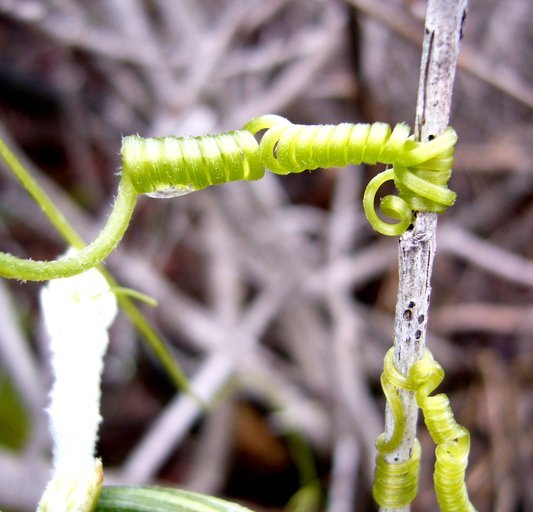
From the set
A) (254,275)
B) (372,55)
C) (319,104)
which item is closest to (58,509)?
(254,275)

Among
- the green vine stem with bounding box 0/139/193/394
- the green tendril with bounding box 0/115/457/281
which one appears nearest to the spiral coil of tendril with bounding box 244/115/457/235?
the green tendril with bounding box 0/115/457/281

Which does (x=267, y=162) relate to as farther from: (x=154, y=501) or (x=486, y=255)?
(x=486, y=255)

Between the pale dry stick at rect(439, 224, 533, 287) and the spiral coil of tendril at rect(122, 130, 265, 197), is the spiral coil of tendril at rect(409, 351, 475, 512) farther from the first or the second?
the pale dry stick at rect(439, 224, 533, 287)

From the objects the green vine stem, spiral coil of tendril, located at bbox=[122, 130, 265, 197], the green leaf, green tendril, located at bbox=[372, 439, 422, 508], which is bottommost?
the green leaf

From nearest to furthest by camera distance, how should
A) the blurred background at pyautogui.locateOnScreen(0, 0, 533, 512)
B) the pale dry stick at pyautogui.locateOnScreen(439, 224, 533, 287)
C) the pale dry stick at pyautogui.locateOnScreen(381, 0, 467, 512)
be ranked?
the pale dry stick at pyautogui.locateOnScreen(381, 0, 467, 512), the blurred background at pyautogui.locateOnScreen(0, 0, 533, 512), the pale dry stick at pyautogui.locateOnScreen(439, 224, 533, 287)

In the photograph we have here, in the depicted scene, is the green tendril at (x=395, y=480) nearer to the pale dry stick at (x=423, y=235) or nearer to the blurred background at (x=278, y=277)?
the pale dry stick at (x=423, y=235)

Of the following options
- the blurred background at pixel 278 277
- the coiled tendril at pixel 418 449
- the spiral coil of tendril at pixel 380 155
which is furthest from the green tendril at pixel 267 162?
the blurred background at pixel 278 277

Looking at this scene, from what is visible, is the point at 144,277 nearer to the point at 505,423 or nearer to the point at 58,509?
the point at 505,423
